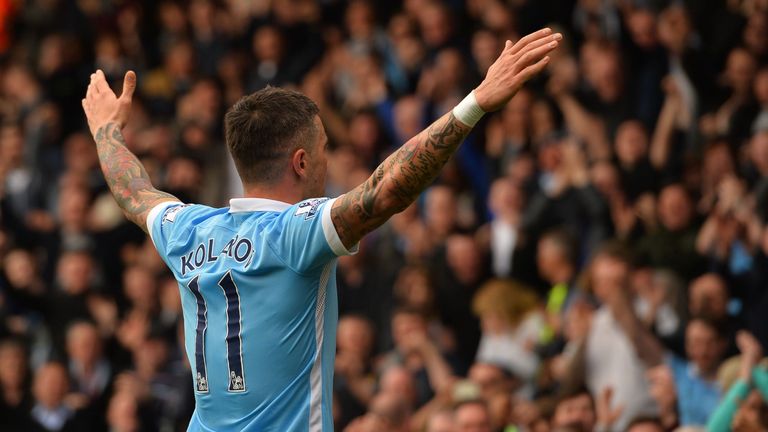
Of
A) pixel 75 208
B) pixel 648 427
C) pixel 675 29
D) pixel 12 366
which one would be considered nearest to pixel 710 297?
pixel 648 427

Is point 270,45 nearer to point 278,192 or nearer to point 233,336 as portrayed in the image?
point 278,192

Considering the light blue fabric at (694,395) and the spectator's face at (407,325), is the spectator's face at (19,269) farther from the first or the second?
the light blue fabric at (694,395)

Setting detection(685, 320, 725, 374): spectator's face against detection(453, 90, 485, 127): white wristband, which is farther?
detection(685, 320, 725, 374): spectator's face

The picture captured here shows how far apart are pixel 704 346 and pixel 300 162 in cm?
433

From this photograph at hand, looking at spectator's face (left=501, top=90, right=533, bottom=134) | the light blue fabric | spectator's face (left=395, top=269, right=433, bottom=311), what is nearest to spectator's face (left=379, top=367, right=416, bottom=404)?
spectator's face (left=395, top=269, right=433, bottom=311)

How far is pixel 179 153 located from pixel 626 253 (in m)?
6.33

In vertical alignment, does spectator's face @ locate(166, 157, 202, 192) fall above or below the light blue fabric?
above

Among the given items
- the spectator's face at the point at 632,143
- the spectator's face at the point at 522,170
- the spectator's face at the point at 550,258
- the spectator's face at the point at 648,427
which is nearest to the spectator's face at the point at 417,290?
the spectator's face at the point at 550,258

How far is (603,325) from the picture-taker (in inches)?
356

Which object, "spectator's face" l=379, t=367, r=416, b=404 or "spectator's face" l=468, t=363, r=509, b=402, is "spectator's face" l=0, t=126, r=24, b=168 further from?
"spectator's face" l=468, t=363, r=509, b=402

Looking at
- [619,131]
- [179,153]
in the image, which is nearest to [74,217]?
[179,153]

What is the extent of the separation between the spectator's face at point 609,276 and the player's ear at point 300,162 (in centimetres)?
453

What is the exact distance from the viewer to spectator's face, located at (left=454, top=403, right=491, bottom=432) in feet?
28.1

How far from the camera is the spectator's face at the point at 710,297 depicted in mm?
8578
